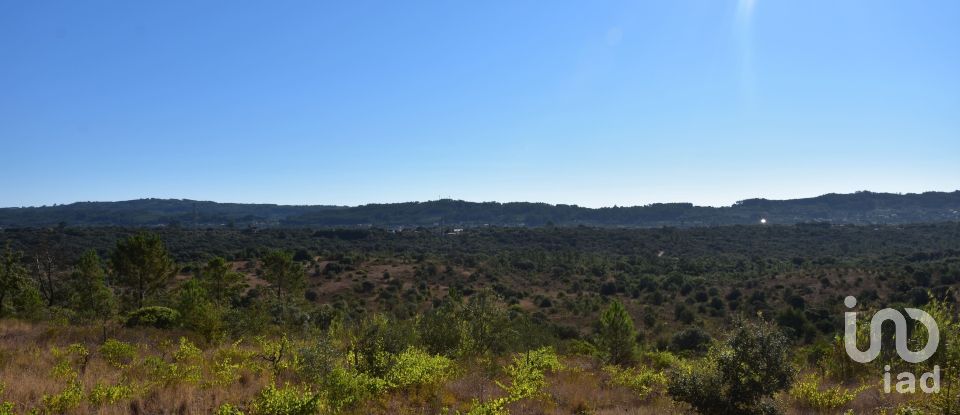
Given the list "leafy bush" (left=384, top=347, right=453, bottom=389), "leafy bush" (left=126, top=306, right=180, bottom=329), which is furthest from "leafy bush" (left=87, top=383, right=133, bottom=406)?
"leafy bush" (left=126, top=306, right=180, bottom=329)

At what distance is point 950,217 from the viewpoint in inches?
6506

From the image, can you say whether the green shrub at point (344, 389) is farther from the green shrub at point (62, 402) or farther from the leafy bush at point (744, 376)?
the leafy bush at point (744, 376)

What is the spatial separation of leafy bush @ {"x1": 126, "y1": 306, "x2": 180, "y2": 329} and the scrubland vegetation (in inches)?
2.9

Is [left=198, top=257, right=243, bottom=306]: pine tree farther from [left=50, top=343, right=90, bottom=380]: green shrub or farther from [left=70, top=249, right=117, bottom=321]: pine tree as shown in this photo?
[left=50, top=343, right=90, bottom=380]: green shrub

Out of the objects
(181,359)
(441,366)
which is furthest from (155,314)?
(441,366)

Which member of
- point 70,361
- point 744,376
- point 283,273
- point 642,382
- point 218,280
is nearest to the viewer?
point 744,376

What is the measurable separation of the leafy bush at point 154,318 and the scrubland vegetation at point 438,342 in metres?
0.07

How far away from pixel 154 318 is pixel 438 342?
11655 millimetres

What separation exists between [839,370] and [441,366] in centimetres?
1075

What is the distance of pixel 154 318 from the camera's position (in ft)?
63.7

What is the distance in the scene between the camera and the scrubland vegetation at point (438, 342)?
8039mm

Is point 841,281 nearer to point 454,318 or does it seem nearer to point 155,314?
point 454,318

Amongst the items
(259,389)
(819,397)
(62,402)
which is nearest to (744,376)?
(819,397)

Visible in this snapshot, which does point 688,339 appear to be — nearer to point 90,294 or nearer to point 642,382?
point 642,382
